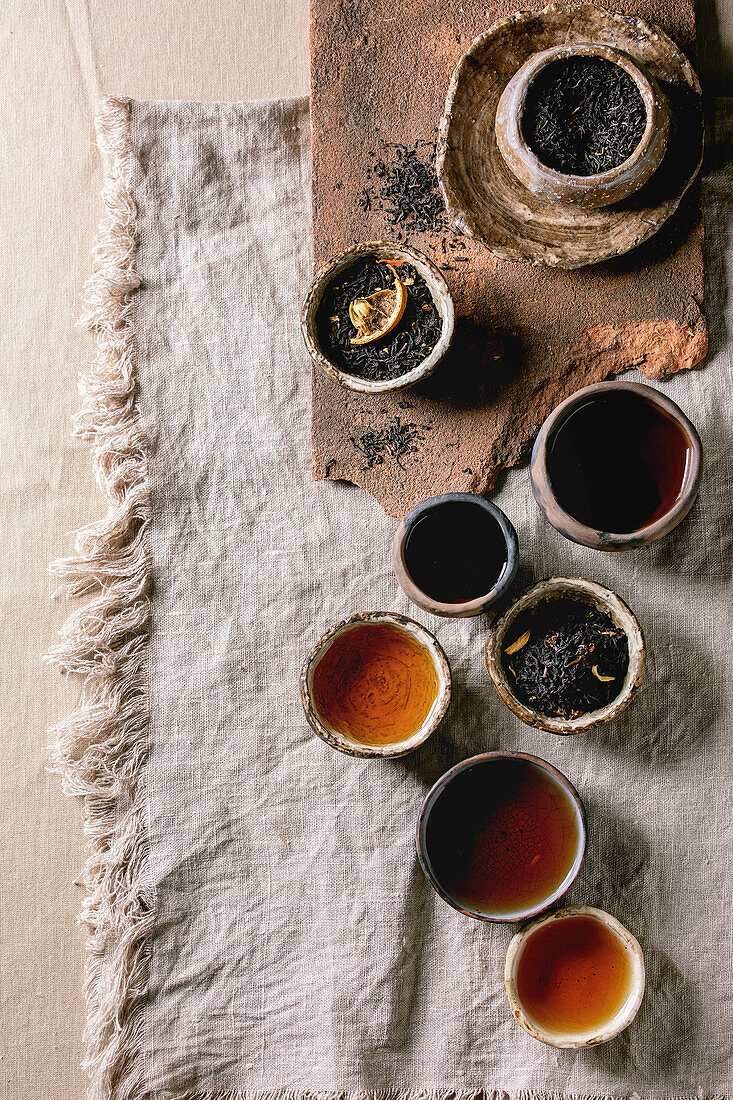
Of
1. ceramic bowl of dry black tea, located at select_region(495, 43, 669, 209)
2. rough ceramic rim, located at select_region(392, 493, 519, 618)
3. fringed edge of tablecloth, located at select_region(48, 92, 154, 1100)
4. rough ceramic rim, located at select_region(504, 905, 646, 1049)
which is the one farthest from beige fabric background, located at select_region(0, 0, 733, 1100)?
rough ceramic rim, located at select_region(504, 905, 646, 1049)

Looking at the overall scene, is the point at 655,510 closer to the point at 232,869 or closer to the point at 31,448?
the point at 232,869

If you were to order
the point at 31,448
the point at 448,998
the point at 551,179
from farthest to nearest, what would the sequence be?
1. the point at 31,448
2. the point at 448,998
3. the point at 551,179

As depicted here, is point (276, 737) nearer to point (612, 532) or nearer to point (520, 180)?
point (612, 532)

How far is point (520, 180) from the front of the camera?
1.56 m

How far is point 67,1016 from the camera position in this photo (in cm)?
166

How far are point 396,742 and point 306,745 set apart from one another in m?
0.20

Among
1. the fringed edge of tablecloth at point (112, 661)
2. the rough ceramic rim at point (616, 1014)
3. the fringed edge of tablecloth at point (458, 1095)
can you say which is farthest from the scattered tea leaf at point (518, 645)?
the fringed edge of tablecloth at point (458, 1095)

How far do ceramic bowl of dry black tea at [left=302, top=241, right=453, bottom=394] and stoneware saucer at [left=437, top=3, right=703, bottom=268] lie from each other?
0.50ft

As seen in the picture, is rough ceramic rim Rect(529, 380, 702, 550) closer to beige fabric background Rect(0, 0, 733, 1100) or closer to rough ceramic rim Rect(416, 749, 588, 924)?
rough ceramic rim Rect(416, 749, 588, 924)

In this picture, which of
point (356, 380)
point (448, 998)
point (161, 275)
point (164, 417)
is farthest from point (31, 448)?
point (448, 998)

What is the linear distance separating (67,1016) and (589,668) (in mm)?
1199

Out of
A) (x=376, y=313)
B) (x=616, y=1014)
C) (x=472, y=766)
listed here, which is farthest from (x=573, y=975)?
(x=376, y=313)

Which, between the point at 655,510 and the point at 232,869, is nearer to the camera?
the point at 655,510

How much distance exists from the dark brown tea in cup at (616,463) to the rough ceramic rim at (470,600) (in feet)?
0.37
